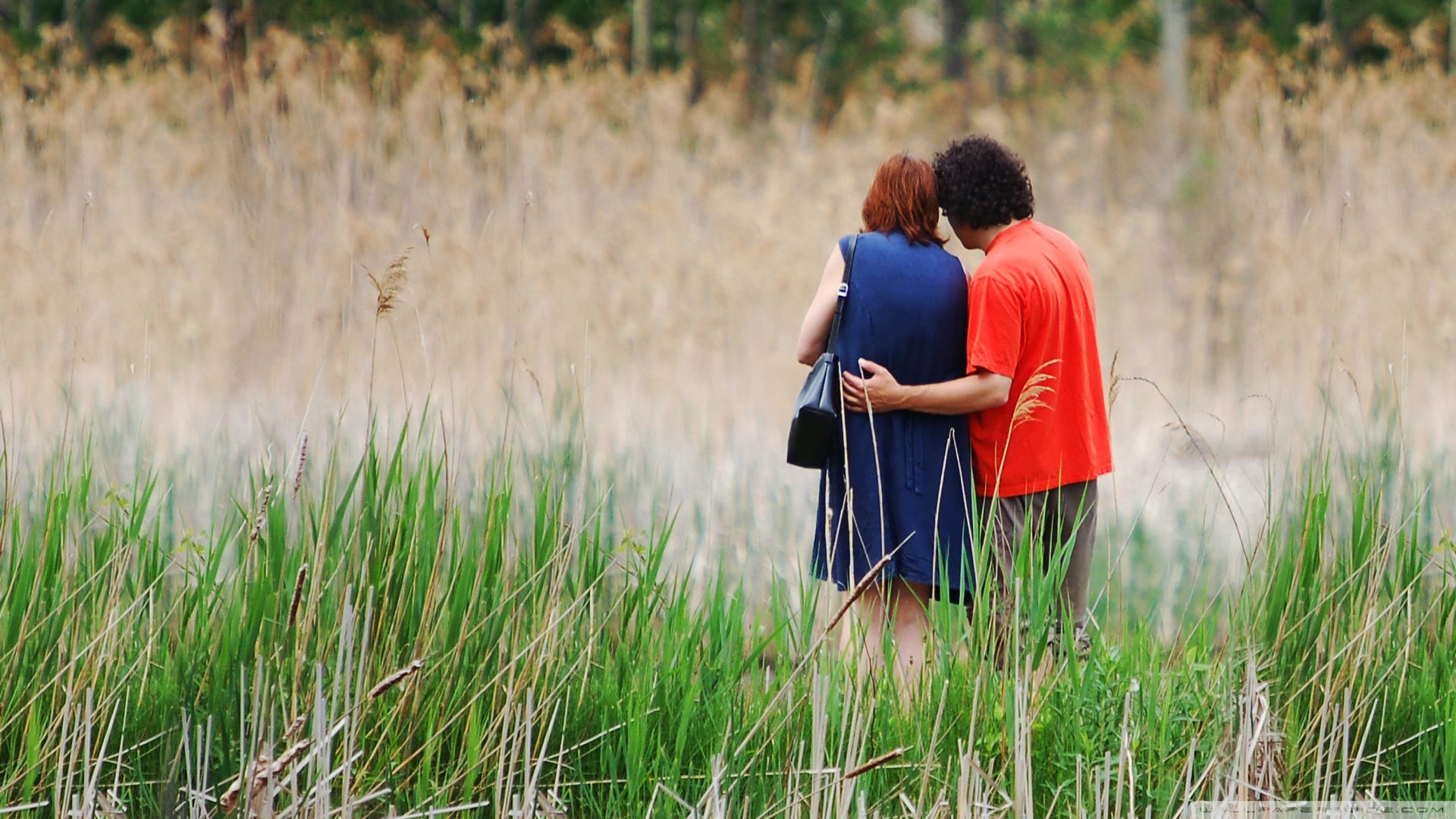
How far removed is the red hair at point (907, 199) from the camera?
2389mm

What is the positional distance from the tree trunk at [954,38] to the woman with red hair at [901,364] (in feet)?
34.7

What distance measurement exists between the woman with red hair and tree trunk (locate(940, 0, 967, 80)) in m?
10.6

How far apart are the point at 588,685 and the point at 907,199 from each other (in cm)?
109

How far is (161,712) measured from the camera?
1.90m

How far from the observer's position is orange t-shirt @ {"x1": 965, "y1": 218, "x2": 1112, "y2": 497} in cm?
228

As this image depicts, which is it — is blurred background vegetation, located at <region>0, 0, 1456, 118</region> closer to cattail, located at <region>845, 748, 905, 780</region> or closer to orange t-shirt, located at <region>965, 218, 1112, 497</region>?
orange t-shirt, located at <region>965, 218, 1112, 497</region>

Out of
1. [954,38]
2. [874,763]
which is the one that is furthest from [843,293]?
[954,38]

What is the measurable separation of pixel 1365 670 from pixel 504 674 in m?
1.35

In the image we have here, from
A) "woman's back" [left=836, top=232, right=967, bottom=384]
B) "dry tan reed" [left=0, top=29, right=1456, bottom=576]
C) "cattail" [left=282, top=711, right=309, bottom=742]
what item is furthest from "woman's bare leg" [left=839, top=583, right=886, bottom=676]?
"dry tan reed" [left=0, top=29, right=1456, bottom=576]

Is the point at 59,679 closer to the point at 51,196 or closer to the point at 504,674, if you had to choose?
the point at 504,674

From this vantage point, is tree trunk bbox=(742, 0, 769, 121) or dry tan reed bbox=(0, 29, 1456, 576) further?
tree trunk bbox=(742, 0, 769, 121)

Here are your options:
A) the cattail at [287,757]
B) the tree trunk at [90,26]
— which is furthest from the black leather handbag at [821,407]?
the tree trunk at [90,26]

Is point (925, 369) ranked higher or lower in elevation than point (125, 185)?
lower

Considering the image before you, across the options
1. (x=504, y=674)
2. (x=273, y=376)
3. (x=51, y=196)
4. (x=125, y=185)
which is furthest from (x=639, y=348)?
(x=504, y=674)
